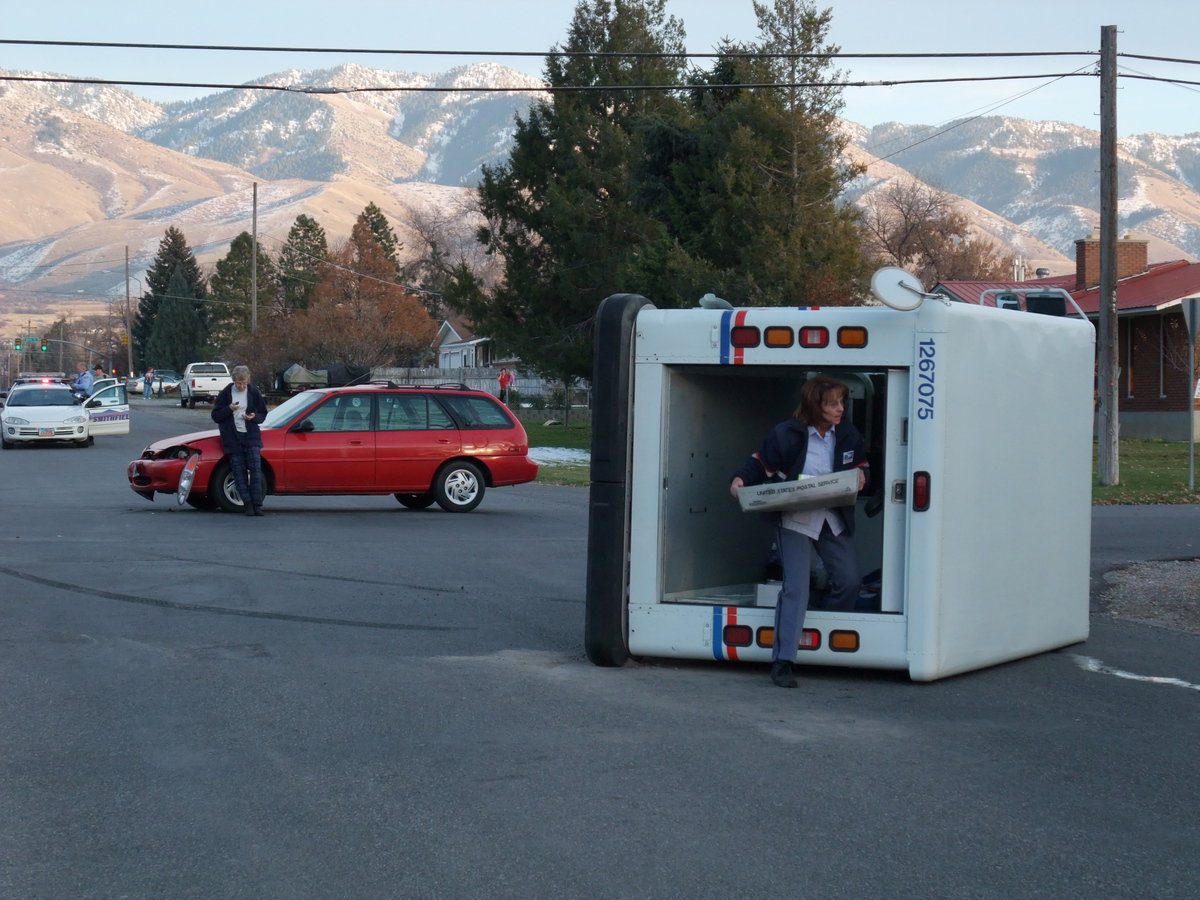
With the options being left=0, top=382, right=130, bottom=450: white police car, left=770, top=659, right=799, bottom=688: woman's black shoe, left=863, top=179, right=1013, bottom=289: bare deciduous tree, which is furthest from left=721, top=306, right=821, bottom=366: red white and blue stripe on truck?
left=863, top=179, right=1013, bottom=289: bare deciduous tree

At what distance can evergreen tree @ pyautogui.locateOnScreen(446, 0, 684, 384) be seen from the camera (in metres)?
40.5

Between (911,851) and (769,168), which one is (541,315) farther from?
(911,851)

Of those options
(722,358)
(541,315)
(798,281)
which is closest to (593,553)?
(722,358)

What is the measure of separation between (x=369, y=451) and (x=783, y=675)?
35.4ft

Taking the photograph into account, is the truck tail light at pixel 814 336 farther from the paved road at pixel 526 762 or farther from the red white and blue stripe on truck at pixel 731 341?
the paved road at pixel 526 762

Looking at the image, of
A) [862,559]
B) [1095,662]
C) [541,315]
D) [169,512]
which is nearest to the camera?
[1095,662]

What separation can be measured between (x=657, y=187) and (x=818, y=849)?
32161 mm

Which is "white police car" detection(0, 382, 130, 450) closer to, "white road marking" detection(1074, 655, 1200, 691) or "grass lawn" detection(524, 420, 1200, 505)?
"grass lawn" detection(524, 420, 1200, 505)

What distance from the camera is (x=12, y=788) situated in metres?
5.79

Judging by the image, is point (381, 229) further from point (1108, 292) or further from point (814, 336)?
point (814, 336)

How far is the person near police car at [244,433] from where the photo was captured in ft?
54.9

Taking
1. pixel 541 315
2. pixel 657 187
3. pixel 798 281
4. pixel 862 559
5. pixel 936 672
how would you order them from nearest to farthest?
pixel 936 672 → pixel 862 559 → pixel 798 281 → pixel 657 187 → pixel 541 315

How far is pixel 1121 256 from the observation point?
45781 mm

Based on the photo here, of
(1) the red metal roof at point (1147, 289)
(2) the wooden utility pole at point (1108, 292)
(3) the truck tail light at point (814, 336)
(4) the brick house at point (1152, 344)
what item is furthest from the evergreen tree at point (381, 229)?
(3) the truck tail light at point (814, 336)
